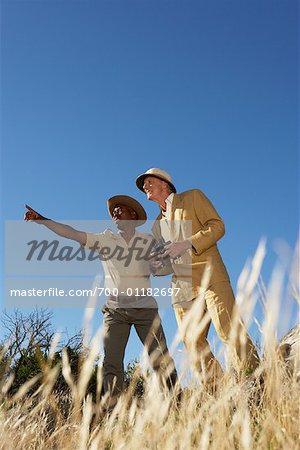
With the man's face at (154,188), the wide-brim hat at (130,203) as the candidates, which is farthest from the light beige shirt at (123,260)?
the man's face at (154,188)

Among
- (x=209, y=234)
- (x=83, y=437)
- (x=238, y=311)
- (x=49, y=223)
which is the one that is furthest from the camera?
(x=49, y=223)

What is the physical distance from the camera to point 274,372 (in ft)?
9.91

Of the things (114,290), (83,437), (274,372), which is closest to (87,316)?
(83,437)

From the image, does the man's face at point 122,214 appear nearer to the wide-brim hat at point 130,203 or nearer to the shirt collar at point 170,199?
the wide-brim hat at point 130,203

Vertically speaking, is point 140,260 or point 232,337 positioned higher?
point 140,260

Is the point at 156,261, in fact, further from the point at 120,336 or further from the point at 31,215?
the point at 31,215

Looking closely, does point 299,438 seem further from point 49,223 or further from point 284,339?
point 49,223

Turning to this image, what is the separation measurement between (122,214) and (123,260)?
547 millimetres

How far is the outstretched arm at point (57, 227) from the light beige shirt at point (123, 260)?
0.28ft

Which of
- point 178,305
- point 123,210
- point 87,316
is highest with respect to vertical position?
point 123,210

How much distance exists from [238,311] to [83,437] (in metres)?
0.95

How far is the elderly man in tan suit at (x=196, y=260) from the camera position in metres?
4.75

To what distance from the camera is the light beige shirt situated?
19.4 feet

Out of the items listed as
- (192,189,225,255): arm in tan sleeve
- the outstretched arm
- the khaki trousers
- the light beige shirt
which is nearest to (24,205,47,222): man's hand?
the outstretched arm
